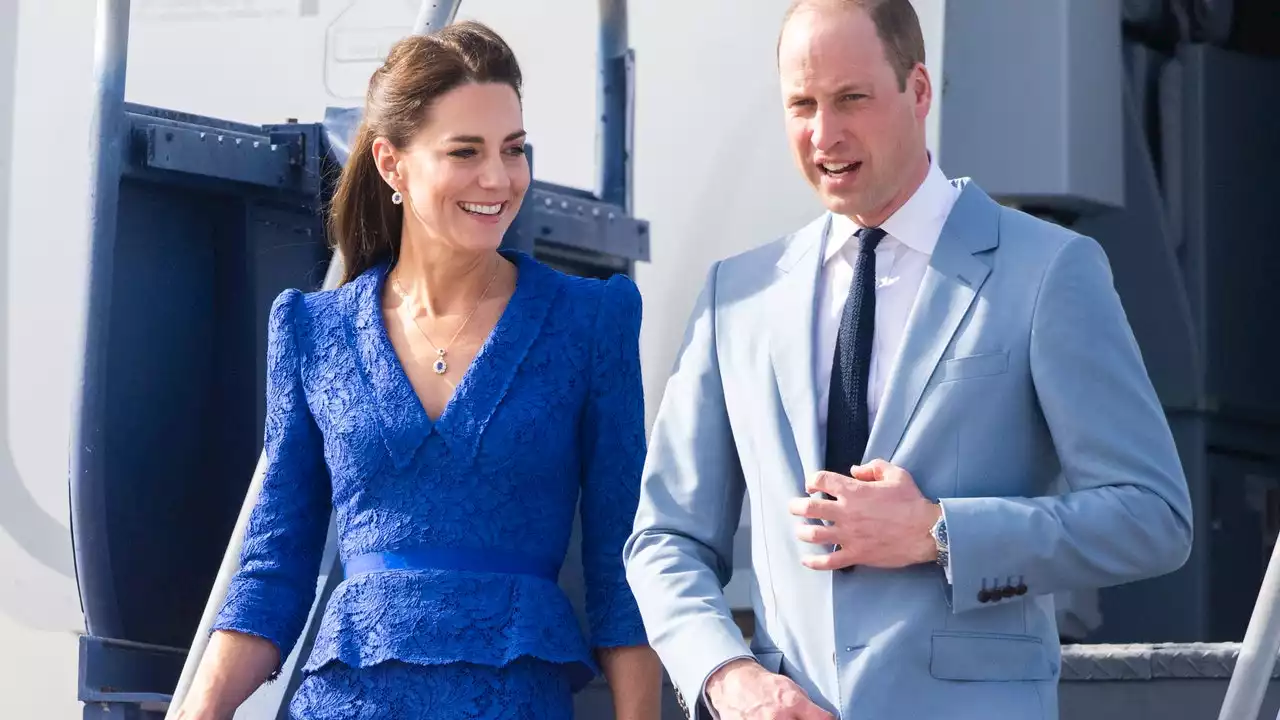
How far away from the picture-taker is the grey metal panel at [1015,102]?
11.6 ft

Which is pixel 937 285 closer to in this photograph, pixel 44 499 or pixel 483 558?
pixel 483 558

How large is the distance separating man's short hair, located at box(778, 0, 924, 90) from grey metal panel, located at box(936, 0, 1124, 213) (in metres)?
1.56

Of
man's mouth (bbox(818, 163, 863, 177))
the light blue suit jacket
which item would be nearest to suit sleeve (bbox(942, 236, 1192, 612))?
the light blue suit jacket

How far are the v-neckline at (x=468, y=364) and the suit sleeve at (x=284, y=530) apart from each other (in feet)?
0.37

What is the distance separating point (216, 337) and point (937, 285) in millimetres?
1996

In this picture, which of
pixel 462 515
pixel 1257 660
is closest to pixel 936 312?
pixel 1257 660

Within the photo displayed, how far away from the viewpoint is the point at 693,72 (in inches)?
153

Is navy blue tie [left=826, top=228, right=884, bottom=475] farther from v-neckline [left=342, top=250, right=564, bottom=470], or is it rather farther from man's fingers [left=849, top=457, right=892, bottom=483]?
v-neckline [left=342, top=250, right=564, bottom=470]

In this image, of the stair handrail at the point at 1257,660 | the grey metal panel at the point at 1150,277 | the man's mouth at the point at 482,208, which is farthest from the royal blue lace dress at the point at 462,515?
the grey metal panel at the point at 1150,277

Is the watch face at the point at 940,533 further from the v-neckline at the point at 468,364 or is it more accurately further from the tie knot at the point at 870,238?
the v-neckline at the point at 468,364

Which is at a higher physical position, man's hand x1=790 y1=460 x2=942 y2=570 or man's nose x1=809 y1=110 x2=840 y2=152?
man's nose x1=809 y1=110 x2=840 y2=152

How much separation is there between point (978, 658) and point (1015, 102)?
1869 millimetres

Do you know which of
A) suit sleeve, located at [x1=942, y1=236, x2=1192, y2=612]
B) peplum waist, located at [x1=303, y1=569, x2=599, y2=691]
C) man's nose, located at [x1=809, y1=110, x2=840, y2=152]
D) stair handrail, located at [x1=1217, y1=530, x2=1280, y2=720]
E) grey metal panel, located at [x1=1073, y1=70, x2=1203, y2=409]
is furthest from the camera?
grey metal panel, located at [x1=1073, y1=70, x2=1203, y2=409]

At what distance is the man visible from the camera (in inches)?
71.6
